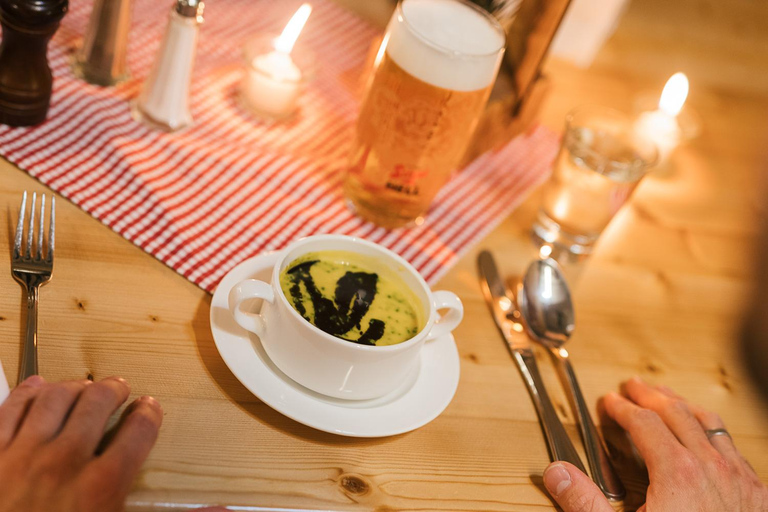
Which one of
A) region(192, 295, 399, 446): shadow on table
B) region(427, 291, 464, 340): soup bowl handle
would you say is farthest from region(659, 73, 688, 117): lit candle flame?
region(192, 295, 399, 446): shadow on table

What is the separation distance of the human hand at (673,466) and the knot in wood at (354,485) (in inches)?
6.8

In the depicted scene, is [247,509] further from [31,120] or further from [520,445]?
[31,120]

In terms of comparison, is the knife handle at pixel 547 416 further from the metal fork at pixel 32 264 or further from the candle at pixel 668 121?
the candle at pixel 668 121

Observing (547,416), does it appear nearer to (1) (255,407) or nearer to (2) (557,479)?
(2) (557,479)

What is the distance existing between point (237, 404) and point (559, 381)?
0.36 m

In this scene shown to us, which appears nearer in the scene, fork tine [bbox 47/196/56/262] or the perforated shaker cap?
fork tine [bbox 47/196/56/262]

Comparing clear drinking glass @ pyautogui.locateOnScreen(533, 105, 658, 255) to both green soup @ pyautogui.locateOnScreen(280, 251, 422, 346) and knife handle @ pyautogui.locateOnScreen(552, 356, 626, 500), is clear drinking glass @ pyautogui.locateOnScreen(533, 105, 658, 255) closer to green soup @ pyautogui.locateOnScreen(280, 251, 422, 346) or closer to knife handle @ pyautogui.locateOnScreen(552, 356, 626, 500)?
knife handle @ pyautogui.locateOnScreen(552, 356, 626, 500)

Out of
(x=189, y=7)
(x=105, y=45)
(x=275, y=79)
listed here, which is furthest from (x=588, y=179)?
(x=105, y=45)

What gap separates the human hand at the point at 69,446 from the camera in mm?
484

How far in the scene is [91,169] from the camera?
0.80 meters

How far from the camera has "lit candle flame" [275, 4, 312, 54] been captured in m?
0.92

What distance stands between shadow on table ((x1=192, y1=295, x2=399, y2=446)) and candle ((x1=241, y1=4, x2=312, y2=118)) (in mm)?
420

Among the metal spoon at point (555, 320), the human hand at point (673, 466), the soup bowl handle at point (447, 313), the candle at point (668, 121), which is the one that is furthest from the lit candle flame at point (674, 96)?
the soup bowl handle at point (447, 313)

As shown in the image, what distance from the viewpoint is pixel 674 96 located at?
1.26 m
